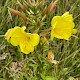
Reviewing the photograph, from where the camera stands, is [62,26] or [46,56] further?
[46,56]

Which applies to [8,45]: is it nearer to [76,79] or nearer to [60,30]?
[76,79]

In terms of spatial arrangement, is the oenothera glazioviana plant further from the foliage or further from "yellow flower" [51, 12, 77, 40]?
A: the foliage

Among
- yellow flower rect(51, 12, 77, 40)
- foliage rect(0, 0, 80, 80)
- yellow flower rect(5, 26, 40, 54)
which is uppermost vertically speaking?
yellow flower rect(51, 12, 77, 40)

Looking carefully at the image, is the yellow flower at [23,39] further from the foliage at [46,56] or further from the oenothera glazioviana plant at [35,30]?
the foliage at [46,56]

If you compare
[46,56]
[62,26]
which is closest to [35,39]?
[62,26]

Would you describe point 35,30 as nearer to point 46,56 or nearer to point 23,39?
point 23,39

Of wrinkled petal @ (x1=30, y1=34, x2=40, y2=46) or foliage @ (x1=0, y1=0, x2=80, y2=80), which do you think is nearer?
wrinkled petal @ (x1=30, y1=34, x2=40, y2=46)

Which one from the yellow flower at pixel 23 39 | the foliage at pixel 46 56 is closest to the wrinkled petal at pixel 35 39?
the yellow flower at pixel 23 39

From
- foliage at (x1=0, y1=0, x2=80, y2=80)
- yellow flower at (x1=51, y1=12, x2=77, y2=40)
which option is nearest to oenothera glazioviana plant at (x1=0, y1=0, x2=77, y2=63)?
yellow flower at (x1=51, y1=12, x2=77, y2=40)
